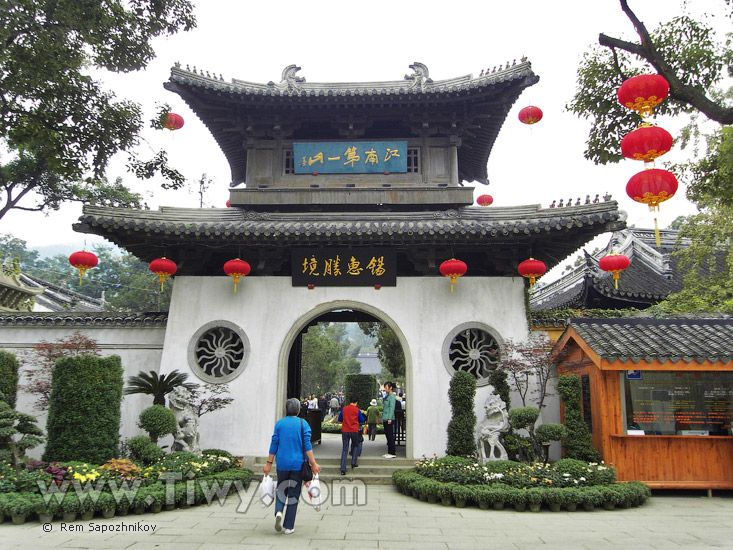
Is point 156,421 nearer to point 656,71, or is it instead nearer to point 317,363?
point 656,71

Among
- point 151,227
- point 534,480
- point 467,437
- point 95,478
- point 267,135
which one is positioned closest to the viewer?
point 95,478

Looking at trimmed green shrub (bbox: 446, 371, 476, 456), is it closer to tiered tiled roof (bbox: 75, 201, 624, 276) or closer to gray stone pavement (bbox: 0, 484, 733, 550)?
gray stone pavement (bbox: 0, 484, 733, 550)

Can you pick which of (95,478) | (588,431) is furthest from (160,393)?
(588,431)

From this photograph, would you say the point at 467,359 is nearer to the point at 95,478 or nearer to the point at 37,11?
the point at 95,478

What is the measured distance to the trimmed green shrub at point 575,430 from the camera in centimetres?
776

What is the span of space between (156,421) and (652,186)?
713 centimetres

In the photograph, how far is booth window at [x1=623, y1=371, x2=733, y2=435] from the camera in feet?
25.8

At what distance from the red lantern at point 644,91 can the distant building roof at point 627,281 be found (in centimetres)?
634

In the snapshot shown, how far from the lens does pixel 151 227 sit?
917 cm

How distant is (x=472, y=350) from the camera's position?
9.70 meters

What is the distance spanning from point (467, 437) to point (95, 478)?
524 centimetres

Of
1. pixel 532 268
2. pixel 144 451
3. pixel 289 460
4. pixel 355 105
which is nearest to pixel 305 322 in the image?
pixel 144 451

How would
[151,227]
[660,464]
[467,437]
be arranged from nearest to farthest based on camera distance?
[660,464]
[467,437]
[151,227]

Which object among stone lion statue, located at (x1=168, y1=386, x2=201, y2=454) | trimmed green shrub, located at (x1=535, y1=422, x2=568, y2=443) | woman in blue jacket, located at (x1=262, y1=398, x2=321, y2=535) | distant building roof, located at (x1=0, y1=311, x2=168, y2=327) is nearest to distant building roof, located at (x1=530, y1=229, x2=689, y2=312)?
trimmed green shrub, located at (x1=535, y1=422, x2=568, y2=443)
